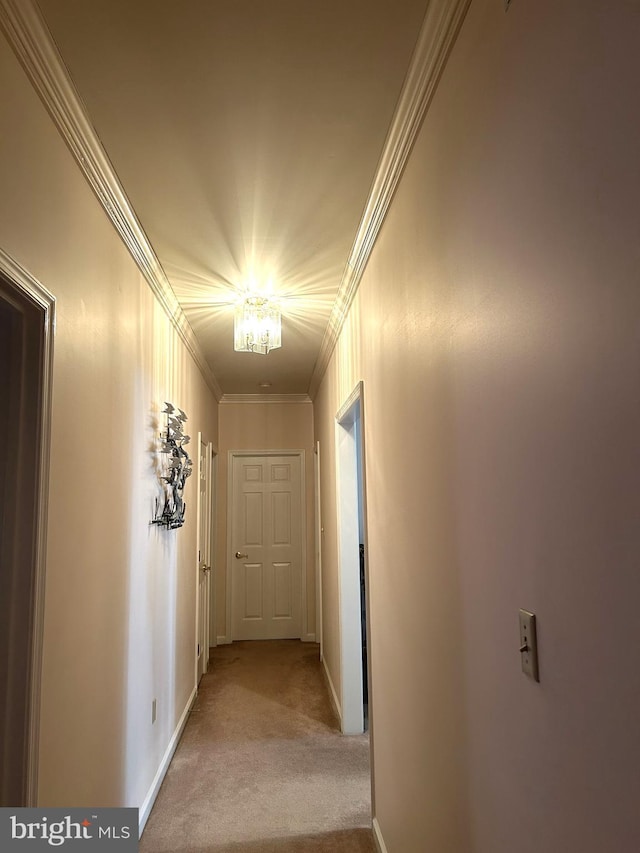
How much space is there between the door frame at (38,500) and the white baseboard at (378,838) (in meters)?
1.43

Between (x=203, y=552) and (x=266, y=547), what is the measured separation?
113 centimetres

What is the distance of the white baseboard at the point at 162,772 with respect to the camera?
7.71 ft

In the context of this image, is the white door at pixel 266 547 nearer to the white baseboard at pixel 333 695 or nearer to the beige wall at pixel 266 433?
the beige wall at pixel 266 433

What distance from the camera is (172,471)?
2988 millimetres

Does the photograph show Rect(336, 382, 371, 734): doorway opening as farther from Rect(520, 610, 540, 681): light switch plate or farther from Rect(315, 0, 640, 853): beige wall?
Rect(520, 610, 540, 681): light switch plate

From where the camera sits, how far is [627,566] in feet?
2.15

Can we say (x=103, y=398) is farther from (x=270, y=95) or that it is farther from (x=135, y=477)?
(x=270, y=95)

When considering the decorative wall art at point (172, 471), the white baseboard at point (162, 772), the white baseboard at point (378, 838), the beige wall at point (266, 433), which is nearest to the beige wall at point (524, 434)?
the white baseboard at point (378, 838)

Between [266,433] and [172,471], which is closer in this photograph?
[172,471]

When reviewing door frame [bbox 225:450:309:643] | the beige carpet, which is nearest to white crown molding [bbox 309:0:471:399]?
the beige carpet

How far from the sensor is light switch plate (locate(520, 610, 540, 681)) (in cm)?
89

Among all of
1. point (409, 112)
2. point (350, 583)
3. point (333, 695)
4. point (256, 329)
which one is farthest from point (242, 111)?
point (333, 695)

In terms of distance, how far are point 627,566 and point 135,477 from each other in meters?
2.07

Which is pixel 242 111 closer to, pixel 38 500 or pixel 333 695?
pixel 38 500
